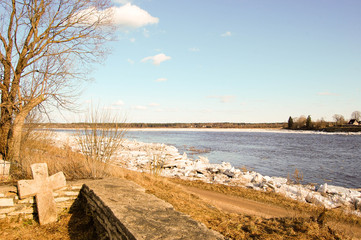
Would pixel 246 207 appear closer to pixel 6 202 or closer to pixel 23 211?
pixel 23 211

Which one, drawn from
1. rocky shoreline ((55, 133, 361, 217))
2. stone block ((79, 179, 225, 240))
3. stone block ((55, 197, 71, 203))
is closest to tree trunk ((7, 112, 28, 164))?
rocky shoreline ((55, 133, 361, 217))

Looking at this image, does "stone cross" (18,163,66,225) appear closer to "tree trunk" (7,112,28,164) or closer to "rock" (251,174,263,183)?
"tree trunk" (7,112,28,164)

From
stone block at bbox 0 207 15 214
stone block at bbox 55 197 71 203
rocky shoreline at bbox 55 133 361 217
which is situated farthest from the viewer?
rocky shoreline at bbox 55 133 361 217

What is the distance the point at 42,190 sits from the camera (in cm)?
486

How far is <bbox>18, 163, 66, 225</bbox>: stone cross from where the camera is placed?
473 cm

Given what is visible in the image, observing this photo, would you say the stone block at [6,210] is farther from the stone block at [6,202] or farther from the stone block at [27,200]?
the stone block at [27,200]

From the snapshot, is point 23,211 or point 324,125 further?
point 324,125

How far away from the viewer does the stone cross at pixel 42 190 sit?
4.73m

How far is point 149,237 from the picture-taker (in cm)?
261

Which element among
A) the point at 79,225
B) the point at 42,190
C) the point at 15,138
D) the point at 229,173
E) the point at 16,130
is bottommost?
the point at 229,173

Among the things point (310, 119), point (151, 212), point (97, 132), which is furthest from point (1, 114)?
point (310, 119)

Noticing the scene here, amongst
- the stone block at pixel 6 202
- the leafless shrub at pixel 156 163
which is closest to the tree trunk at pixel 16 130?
the stone block at pixel 6 202

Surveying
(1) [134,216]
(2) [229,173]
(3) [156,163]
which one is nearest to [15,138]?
(1) [134,216]

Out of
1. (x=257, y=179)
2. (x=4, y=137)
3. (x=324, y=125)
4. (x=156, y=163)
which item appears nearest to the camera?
(x=4, y=137)
